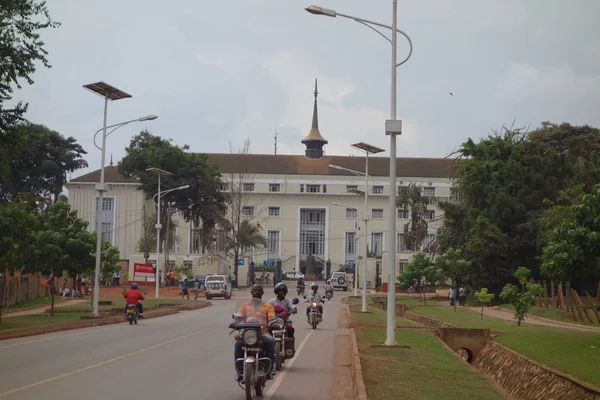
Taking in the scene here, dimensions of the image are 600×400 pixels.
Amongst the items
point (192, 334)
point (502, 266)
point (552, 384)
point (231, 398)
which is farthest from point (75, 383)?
point (502, 266)

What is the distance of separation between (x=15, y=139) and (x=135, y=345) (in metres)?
8.65

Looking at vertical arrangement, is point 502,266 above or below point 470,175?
below

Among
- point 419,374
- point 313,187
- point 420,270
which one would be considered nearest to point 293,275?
point 313,187

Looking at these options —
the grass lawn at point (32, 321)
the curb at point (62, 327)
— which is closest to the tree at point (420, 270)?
the curb at point (62, 327)

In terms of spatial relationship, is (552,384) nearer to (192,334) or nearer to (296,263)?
(192,334)

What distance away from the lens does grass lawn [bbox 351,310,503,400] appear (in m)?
13.1

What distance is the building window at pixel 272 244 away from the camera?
103 m

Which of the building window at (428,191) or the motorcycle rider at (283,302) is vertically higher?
the building window at (428,191)

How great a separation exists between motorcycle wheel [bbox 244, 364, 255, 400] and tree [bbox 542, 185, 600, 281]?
9.51 m

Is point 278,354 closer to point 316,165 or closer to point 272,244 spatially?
point 272,244

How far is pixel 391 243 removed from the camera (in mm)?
21469

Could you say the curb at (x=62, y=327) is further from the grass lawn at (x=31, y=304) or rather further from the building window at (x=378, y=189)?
the building window at (x=378, y=189)

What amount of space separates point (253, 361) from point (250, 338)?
0.45 m

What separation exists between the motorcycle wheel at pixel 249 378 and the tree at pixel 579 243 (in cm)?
951
